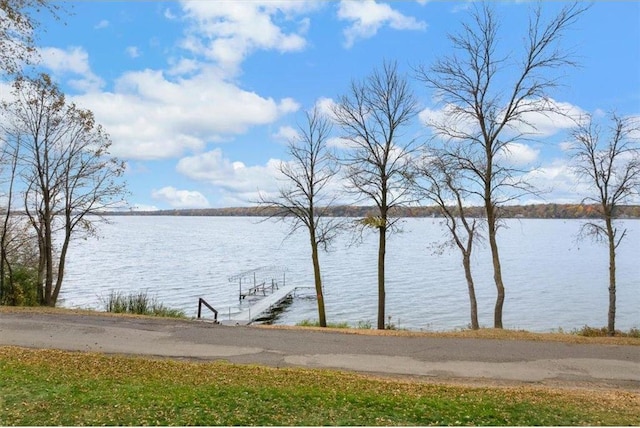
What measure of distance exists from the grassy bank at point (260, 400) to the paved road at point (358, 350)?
1.33 metres

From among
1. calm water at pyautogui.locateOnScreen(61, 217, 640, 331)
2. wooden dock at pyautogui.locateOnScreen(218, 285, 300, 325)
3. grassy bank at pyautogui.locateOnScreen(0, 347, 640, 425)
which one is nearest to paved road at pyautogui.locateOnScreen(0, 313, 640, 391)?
grassy bank at pyautogui.locateOnScreen(0, 347, 640, 425)

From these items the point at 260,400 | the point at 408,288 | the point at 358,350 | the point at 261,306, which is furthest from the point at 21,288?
the point at 408,288

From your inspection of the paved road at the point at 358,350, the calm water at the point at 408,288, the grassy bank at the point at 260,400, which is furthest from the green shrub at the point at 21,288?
the grassy bank at the point at 260,400

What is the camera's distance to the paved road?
10.3 meters

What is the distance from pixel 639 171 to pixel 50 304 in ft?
80.6

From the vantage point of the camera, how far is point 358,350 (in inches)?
472

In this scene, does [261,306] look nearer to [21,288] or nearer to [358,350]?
[21,288]

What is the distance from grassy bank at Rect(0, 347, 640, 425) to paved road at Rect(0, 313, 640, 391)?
4.37 ft

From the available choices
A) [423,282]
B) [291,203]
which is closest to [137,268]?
[423,282]

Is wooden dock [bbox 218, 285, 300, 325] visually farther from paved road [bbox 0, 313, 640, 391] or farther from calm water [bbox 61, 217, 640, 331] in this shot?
paved road [bbox 0, 313, 640, 391]

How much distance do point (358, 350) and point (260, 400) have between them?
5108mm

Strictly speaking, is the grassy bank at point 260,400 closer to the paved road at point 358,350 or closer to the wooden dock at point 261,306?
the paved road at point 358,350

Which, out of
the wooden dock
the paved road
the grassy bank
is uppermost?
the grassy bank

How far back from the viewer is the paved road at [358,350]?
10.3 m
